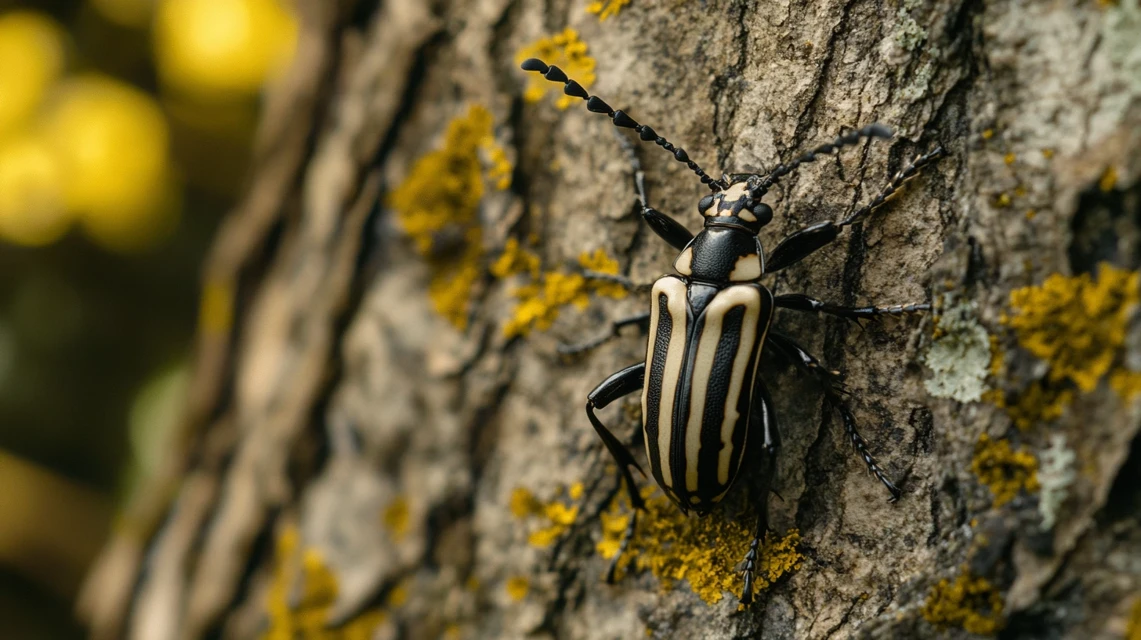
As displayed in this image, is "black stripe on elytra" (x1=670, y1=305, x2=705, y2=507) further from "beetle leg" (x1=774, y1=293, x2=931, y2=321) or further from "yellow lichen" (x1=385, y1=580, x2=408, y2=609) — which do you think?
"yellow lichen" (x1=385, y1=580, x2=408, y2=609)

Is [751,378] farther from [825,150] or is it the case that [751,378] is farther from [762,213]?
[825,150]

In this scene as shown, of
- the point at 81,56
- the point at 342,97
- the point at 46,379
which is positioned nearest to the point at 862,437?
the point at 342,97

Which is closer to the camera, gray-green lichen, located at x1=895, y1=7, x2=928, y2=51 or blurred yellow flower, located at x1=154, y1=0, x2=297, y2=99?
gray-green lichen, located at x1=895, y1=7, x2=928, y2=51

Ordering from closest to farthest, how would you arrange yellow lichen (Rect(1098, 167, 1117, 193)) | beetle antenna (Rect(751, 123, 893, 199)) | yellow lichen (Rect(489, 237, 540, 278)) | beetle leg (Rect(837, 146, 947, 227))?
1. yellow lichen (Rect(1098, 167, 1117, 193))
2. beetle antenna (Rect(751, 123, 893, 199))
3. beetle leg (Rect(837, 146, 947, 227))
4. yellow lichen (Rect(489, 237, 540, 278))

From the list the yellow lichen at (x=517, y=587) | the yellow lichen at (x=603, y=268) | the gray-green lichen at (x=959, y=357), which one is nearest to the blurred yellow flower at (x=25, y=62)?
the yellow lichen at (x=603, y=268)

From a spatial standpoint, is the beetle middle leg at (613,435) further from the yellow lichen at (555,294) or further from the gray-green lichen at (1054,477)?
the gray-green lichen at (1054,477)

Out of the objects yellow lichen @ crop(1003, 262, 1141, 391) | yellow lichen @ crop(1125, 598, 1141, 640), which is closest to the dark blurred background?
yellow lichen @ crop(1003, 262, 1141, 391)
